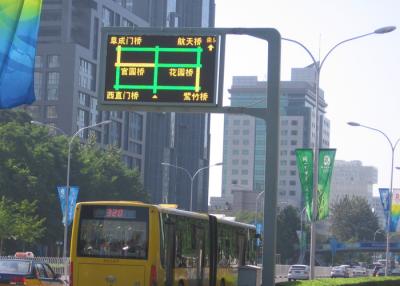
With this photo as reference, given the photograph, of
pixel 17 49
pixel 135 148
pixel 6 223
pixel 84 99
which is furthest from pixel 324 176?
pixel 135 148

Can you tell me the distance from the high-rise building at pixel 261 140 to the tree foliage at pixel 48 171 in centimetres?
7391

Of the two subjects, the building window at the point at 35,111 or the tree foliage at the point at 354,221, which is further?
the tree foliage at the point at 354,221

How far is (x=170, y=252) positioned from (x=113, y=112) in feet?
290

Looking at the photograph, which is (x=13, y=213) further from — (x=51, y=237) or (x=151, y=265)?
(x=151, y=265)

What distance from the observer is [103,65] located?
2308 centimetres

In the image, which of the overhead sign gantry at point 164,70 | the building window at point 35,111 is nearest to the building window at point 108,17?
the building window at point 35,111

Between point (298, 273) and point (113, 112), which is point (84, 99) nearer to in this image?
point (113, 112)

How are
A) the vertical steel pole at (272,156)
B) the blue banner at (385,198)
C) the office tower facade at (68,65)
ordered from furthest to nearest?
the office tower facade at (68,65), the blue banner at (385,198), the vertical steel pole at (272,156)

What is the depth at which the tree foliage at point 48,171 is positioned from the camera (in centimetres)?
7219

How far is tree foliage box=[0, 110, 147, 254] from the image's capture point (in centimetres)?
7219

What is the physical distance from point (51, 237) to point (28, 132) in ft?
32.0

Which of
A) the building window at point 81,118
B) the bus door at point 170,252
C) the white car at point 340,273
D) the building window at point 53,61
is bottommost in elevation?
the white car at point 340,273

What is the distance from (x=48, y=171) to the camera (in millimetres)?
76438

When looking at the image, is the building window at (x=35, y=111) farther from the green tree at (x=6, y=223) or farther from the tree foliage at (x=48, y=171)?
the green tree at (x=6, y=223)
